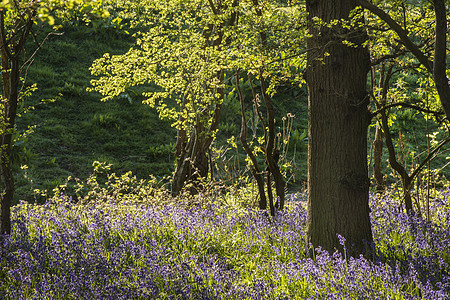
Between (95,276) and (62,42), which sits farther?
(62,42)

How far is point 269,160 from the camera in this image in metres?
5.72

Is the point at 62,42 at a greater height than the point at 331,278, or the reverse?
the point at 62,42

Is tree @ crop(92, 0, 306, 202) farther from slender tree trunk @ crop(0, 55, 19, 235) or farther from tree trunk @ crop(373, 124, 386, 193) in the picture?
tree trunk @ crop(373, 124, 386, 193)

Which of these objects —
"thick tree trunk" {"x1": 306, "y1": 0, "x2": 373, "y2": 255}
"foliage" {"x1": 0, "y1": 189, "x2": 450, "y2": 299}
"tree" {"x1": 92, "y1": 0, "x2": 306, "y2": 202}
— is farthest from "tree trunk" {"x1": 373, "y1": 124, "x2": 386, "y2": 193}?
"thick tree trunk" {"x1": 306, "y1": 0, "x2": 373, "y2": 255}

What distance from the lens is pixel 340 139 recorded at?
13.0 ft

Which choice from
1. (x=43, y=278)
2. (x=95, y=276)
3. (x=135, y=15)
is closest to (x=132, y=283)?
(x=95, y=276)

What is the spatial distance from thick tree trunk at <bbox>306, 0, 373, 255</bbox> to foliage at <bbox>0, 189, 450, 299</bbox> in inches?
12.9

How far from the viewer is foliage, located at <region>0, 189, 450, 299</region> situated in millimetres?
3223

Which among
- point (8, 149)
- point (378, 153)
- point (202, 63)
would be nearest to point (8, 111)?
point (8, 149)

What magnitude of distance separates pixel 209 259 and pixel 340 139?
62.8 inches

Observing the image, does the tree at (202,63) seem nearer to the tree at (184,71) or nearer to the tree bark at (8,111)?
the tree at (184,71)

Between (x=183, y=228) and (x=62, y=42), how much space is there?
1336cm

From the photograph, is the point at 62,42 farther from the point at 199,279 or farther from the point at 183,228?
the point at 199,279

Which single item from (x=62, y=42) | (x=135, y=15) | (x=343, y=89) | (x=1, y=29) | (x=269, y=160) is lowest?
(x=269, y=160)
